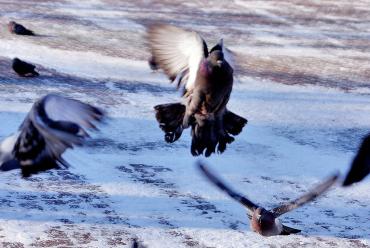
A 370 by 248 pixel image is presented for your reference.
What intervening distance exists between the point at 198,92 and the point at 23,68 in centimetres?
563

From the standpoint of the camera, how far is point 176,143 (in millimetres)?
8594

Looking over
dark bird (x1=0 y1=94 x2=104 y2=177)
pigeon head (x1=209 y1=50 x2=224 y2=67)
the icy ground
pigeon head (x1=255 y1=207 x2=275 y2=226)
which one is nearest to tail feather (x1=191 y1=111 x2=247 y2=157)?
pigeon head (x1=209 y1=50 x2=224 y2=67)

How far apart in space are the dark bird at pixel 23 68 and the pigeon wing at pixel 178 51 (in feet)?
14.5

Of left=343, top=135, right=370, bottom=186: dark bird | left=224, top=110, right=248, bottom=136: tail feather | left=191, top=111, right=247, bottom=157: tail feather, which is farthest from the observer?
left=224, top=110, right=248, bottom=136: tail feather

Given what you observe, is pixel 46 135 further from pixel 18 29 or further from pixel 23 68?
pixel 18 29

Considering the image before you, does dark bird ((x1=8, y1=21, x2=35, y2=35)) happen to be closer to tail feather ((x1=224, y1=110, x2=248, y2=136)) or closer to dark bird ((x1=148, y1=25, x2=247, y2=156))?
dark bird ((x1=148, y1=25, x2=247, y2=156))

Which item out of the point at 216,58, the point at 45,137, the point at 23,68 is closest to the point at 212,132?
the point at 216,58

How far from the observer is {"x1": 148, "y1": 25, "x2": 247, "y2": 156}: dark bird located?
5.25 m

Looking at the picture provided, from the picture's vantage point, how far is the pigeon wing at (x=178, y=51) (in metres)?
5.80

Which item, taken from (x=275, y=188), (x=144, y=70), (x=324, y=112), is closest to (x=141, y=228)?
(x=275, y=188)

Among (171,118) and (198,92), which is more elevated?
(198,92)

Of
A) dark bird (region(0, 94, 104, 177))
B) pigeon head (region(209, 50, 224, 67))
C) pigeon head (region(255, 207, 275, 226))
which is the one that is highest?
pigeon head (region(209, 50, 224, 67))

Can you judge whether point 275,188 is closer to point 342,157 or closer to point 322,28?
point 342,157

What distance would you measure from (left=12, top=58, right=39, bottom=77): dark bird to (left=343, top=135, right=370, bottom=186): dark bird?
6.64 metres
